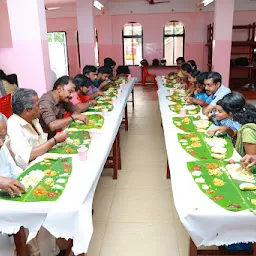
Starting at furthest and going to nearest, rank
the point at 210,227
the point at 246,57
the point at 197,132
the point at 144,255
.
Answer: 1. the point at 246,57
2. the point at 197,132
3. the point at 144,255
4. the point at 210,227

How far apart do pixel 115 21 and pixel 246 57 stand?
5504mm

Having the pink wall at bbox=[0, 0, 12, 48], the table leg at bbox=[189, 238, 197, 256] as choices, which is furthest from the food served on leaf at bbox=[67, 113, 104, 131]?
the pink wall at bbox=[0, 0, 12, 48]

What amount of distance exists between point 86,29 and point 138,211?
6.32 m

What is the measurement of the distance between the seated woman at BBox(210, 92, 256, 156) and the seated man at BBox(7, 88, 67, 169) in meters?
1.58

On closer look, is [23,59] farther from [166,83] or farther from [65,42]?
[65,42]

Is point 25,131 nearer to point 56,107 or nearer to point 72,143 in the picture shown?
point 72,143

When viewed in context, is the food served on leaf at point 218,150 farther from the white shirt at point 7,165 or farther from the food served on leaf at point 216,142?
the white shirt at point 7,165

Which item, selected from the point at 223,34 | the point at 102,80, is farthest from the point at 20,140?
the point at 223,34

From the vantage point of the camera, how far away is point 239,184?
2016 mm

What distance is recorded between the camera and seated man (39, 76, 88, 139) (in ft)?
11.1

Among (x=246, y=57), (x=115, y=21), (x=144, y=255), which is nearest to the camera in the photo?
(x=144, y=255)

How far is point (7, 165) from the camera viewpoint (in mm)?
2393

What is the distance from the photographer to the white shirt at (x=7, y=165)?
2.35 meters

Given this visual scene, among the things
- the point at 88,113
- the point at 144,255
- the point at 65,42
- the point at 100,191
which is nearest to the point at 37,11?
the point at 88,113
